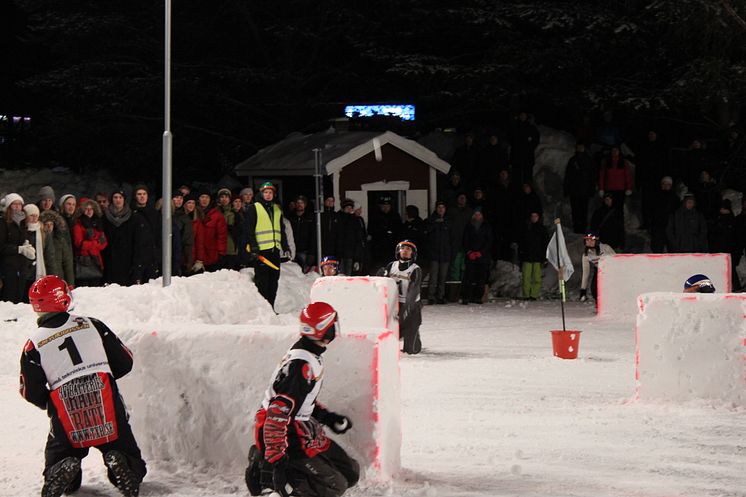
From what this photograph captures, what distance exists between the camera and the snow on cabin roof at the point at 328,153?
25.1 meters

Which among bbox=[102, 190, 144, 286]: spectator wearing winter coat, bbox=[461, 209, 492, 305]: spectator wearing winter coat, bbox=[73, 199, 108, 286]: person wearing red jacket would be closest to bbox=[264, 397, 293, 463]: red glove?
bbox=[73, 199, 108, 286]: person wearing red jacket

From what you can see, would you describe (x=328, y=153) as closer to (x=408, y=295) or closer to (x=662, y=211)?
(x=662, y=211)

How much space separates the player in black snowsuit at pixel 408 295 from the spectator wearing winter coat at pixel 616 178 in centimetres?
1097

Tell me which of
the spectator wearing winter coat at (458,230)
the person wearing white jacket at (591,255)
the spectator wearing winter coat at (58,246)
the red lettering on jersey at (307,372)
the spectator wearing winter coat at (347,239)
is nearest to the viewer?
the red lettering on jersey at (307,372)

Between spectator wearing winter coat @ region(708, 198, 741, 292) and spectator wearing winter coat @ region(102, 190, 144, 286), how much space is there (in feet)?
37.2

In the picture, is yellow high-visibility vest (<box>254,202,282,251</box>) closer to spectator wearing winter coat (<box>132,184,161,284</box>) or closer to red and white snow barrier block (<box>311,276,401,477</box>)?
spectator wearing winter coat (<box>132,184,161,284</box>)

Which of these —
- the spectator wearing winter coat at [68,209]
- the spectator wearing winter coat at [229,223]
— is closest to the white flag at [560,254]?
the spectator wearing winter coat at [229,223]

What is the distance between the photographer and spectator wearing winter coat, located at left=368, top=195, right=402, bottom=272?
2370 centimetres

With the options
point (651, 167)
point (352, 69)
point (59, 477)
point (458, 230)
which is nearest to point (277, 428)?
point (59, 477)

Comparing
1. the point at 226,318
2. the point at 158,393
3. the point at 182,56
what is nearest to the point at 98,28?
the point at 182,56

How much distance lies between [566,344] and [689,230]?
9.72 metres

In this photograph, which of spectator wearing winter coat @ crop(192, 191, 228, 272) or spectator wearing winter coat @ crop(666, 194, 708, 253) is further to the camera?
spectator wearing winter coat @ crop(666, 194, 708, 253)

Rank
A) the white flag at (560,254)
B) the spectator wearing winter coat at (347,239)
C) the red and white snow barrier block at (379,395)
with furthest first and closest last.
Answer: the spectator wearing winter coat at (347,239) < the white flag at (560,254) < the red and white snow barrier block at (379,395)

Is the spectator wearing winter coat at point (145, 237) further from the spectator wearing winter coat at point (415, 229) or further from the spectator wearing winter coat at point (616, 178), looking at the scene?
the spectator wearing winter coat at point (616, 178)
